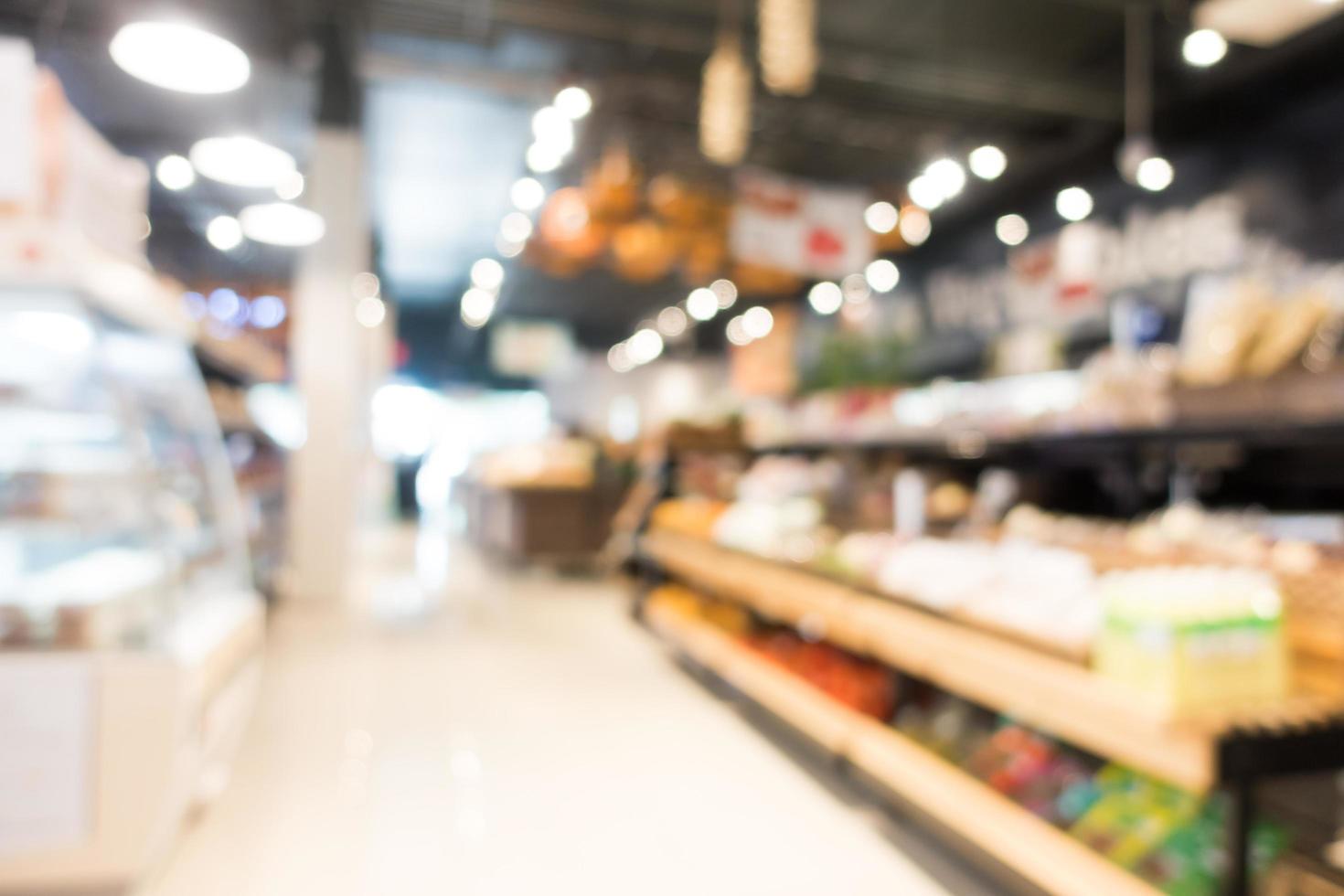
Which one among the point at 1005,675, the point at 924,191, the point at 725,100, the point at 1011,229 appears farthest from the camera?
the point at 1011,229

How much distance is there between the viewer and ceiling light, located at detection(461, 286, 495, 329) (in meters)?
16.0

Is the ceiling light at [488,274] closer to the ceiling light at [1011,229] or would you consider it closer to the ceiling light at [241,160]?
the ceiling light at [241,160]

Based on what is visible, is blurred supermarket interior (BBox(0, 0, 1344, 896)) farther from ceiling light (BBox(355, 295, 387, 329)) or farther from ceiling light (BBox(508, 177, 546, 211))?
ceiling light (BBox(355, 295, 387, 329))

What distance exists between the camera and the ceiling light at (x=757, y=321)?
1418cm

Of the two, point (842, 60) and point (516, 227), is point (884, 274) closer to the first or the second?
point (842, 60)

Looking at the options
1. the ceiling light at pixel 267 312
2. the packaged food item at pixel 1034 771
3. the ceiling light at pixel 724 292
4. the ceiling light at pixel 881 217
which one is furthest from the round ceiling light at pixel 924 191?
the ceiling light at pixel 267 312

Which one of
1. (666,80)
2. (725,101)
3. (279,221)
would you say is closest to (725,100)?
(725,101)

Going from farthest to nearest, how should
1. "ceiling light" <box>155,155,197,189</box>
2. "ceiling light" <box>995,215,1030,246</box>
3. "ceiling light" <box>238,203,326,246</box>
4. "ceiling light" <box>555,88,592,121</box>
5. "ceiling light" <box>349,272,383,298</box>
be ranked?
"ceiling light" <box>349,272,383,298</box> → "ceiling light" <box>155,155,197,189</box> → "ceiling light" <box>995,215,1030,246</box> → "ceiling light" <box>238,203,326,246</box> → "ceiling light" <box>555,88,592,121</box>

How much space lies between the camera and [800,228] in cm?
787

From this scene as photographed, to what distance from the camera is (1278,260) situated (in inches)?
235

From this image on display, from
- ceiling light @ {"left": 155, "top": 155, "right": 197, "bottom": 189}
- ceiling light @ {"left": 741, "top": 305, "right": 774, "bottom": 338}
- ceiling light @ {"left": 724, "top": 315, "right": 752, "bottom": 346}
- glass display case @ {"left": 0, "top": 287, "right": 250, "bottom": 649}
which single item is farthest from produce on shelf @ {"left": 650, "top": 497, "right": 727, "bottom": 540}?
ceiling light @ {"left": 724, "top": 315, "right": 752, "bottom": 346}

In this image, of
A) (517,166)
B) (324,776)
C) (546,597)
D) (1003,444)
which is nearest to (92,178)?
(324,776)

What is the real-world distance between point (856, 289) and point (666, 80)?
16.3 feet

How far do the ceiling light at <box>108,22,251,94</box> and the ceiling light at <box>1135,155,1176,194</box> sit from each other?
20.3 feet
